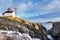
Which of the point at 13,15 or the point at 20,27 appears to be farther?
the point at 13,15

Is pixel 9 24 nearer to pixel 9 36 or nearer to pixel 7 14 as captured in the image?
pixel 7 14

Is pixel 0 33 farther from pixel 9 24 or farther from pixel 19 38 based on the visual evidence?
pixel 9 24

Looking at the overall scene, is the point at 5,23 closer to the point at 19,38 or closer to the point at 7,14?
the point at 7,14

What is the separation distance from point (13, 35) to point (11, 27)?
40.5m

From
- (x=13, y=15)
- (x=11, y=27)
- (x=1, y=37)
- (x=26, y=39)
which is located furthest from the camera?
(x=13, y=15)

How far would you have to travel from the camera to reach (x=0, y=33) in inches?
1479

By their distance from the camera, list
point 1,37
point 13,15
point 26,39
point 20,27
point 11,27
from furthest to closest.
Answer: point 13,15 < point 20,27 < point 11,27 < point 26,39 < point 1,37

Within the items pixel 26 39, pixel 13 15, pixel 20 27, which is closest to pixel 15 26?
pixel 20 27

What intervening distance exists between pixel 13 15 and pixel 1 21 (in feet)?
83.8

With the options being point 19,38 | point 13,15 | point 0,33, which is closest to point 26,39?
point 19,38

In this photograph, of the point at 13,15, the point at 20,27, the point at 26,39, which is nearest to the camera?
the point at 26,39

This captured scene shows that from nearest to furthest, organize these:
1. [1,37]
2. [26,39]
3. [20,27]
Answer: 1. [1,37]
2. [26,39]
3. [20,27]

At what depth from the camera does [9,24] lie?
80.3m

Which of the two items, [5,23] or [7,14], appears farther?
[7,14]
